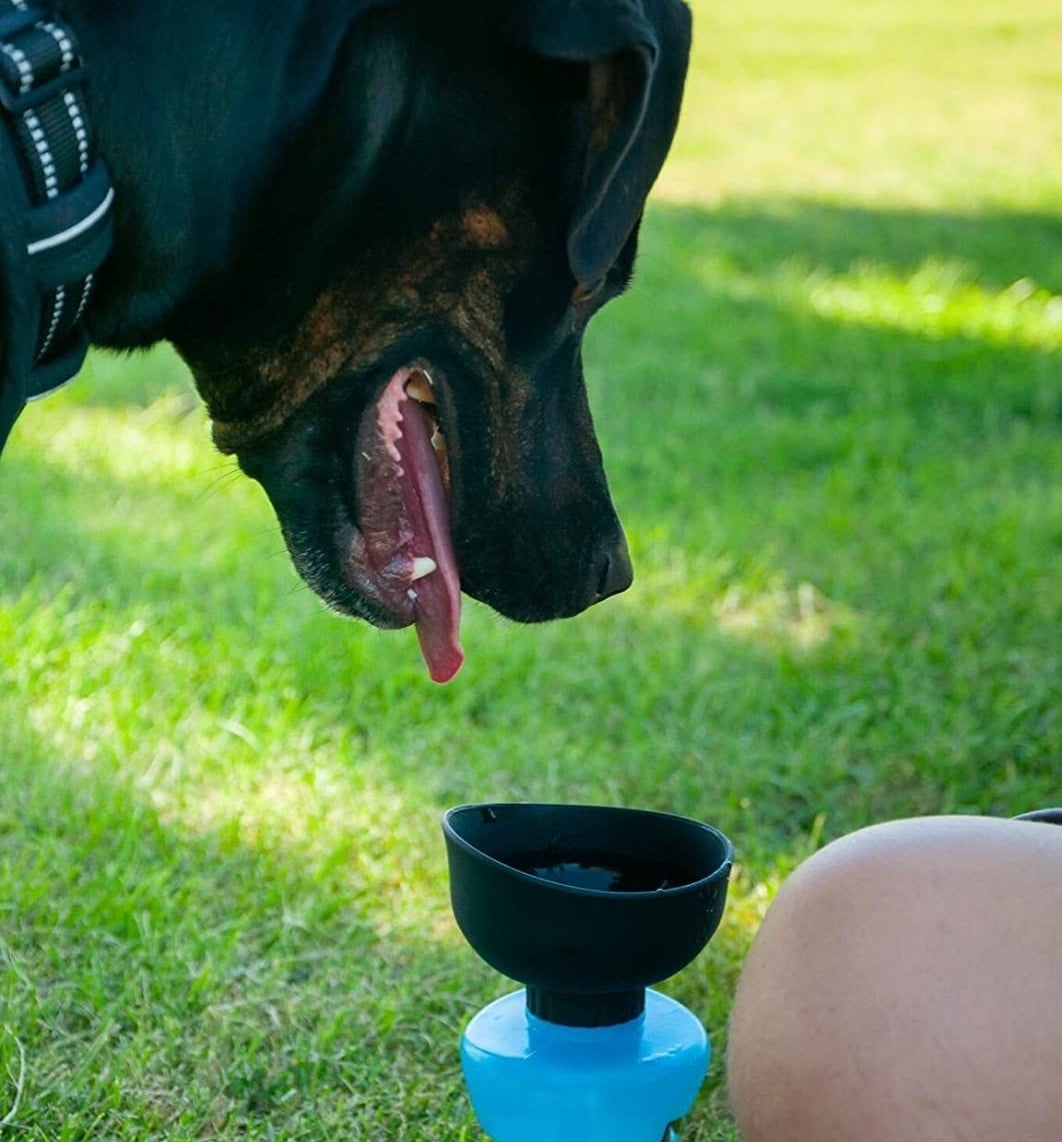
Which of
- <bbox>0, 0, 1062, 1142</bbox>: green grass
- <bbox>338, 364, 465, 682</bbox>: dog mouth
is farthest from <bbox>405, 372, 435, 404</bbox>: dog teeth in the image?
<bbox>0, 0, 1062, 1142</bbox>: green grass

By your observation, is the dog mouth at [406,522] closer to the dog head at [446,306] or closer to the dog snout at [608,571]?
the dog head at [446,306]

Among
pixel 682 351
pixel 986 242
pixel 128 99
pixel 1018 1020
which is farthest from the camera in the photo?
pixel 986 242

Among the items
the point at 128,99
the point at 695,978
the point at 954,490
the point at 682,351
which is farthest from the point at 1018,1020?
the point at 682,351

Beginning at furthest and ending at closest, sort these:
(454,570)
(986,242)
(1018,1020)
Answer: (986,242), (454,570), (1018,1020)

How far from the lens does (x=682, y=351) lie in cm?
588

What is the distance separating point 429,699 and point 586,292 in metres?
1.38

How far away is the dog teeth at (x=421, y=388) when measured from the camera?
2141 mm

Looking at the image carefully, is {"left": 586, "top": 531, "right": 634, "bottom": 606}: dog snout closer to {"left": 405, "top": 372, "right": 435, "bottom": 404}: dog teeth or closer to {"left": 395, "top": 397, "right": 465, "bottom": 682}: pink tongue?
{"left": 395, "top": 397, "right": 465, "bottom": 682}: pink tongue

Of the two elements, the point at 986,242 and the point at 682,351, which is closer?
the point at 682,351

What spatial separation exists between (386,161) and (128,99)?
11.0 inches

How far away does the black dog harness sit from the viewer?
1750 mm

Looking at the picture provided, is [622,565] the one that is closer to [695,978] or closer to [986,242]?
[695,978]

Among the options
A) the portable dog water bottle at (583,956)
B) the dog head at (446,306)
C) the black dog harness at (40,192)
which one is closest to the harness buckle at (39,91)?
the black dog harness at (40,192)

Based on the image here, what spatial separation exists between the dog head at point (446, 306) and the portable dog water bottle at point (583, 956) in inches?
15.8
